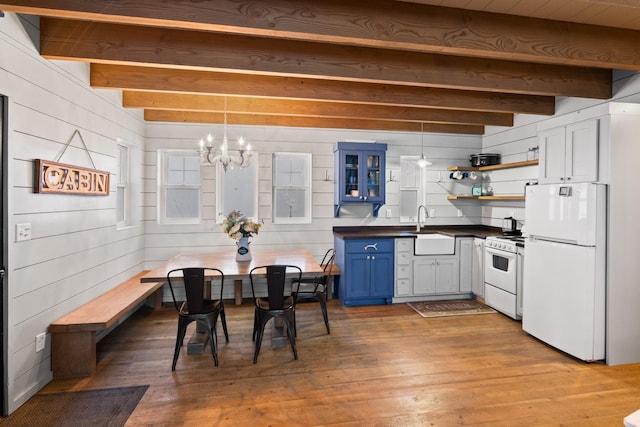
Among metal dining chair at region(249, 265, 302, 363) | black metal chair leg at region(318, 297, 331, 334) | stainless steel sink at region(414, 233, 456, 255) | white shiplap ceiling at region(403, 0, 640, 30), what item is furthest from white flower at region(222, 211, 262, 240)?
white shiplap ceiling at region(403, 0, 640, 30)

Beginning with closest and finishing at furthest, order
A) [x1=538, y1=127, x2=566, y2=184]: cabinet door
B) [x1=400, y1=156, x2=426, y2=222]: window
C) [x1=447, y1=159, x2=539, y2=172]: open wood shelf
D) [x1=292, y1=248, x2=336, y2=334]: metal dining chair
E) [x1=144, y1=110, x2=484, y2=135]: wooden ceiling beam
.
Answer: [x1=538, y1=127, x2=566, y2=184]: cabinet door → [x1=292, y1=248, x2=336, y2=334]: metal dining chair → [x1=447, y1=159, x2=539, y2=172]: open wood shelf → [x1=144, y1=110, x2=484, y2=135]: wooden ceiling beam → [x1=400, y1=156, x2=426, y2=222]: window

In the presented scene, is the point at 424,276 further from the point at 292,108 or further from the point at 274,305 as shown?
the point at 292,108

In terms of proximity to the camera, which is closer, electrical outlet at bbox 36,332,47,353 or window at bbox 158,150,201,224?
electrical outlet at bbox 36,332,47,353

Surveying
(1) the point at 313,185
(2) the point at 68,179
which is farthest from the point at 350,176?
(2) the point at 68,179

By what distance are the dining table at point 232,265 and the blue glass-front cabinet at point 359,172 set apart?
3.96ft

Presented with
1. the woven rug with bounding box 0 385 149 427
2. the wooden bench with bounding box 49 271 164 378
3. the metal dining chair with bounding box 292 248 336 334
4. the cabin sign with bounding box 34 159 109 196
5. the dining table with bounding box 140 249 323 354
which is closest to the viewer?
the woven rug with bounding box 0 385 149 427

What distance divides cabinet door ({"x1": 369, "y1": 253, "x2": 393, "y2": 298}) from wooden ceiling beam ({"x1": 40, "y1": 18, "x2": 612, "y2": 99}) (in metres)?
2.35

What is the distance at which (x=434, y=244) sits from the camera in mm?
4551

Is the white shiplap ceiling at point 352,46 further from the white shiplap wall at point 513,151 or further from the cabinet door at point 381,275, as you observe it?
the cabinet door at point 381,275

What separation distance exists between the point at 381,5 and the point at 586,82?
245 cm

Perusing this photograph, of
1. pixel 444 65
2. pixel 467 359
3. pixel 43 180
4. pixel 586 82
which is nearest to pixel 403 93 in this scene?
pixel 444 65

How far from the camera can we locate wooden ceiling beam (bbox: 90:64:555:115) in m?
3.07

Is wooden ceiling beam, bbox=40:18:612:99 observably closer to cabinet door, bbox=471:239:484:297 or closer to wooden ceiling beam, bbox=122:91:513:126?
wooden ceiling beam, bbox=122:91:513:126

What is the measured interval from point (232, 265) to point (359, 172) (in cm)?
228
